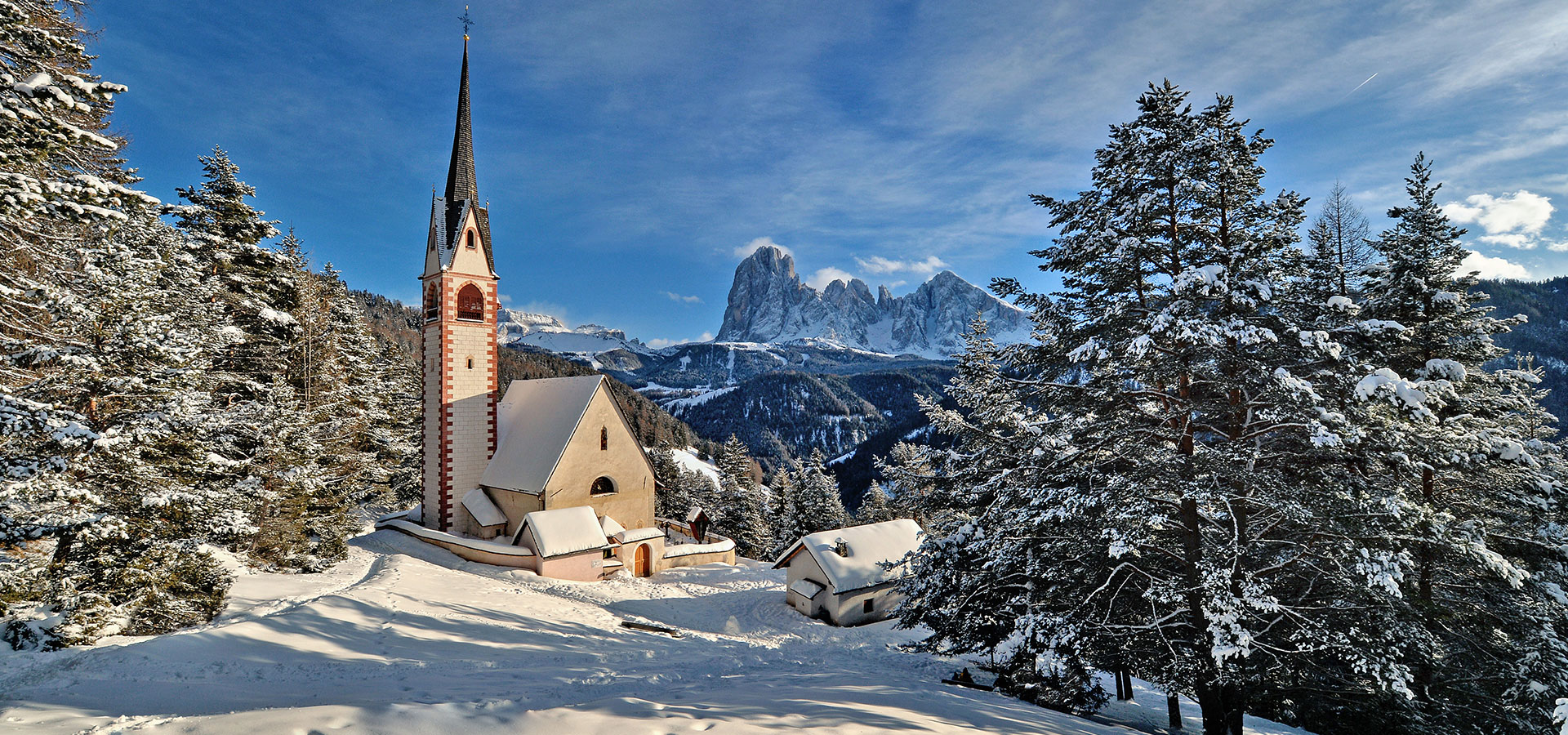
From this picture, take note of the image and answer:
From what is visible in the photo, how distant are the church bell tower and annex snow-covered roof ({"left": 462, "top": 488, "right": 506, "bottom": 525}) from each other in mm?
451

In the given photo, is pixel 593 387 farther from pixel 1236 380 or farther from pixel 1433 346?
pixel 1433 346

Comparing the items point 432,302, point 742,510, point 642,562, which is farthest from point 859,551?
point 742,510

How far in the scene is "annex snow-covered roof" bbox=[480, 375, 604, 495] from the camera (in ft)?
Result: 80.5

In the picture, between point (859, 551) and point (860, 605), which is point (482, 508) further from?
point (860, 605)

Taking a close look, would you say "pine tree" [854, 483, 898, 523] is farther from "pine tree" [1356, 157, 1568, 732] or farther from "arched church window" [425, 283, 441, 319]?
"pine tree" [1356, 157, 1568, 732]

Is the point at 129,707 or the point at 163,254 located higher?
the point at 163,254

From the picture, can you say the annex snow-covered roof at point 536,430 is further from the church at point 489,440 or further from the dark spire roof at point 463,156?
the dark spire roof at point 463,156

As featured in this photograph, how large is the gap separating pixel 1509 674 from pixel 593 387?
26.2 meters

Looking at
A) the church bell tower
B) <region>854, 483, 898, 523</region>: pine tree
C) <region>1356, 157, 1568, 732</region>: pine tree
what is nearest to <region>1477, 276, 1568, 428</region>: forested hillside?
<region>854, 483, 898, 523</region>: pine tree

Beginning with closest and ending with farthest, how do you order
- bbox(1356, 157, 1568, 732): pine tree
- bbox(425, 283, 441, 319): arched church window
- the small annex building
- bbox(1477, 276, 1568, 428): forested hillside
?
1. bbox(1356, 157, 1568, 732): pine tree
2. the small annex building
3. bbox(425, 283, 441, 319): arched church window
4. bbox(1477, 276, 1568, 428): forested hillside

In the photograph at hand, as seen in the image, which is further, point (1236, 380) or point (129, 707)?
point (1236, 380)

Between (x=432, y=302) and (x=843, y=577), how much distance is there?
20673mm

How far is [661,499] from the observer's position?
1829 inches

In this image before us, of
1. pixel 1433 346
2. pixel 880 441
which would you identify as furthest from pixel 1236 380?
pixel 880 441
